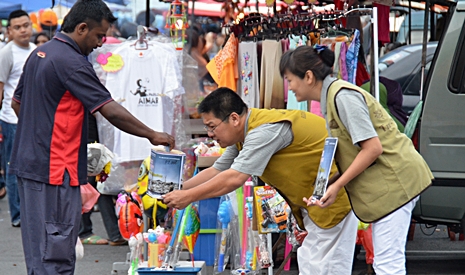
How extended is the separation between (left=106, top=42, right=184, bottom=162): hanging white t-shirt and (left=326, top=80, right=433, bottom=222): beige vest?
12.0ft

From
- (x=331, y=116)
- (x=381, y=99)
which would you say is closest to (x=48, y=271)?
(x=331, y=116)

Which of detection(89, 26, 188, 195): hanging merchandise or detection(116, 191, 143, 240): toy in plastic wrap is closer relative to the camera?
detection(116, 191, 143, 240): toy in plastic wrap

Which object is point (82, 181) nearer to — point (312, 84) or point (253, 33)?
point (312, 84)

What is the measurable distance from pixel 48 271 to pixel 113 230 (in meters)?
3.48

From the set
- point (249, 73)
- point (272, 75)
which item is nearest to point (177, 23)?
point (249, 73)

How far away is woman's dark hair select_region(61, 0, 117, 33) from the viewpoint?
4.37 metres

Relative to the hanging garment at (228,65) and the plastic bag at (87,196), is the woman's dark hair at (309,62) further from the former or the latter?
the hanging garment at (228,65)

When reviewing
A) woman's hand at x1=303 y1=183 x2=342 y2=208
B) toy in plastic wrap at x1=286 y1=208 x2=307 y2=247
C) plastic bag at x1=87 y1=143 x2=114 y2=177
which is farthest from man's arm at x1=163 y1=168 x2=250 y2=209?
plastic bag at x1=87 y1=143 x2=114 y2=177

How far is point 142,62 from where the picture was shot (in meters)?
7.55

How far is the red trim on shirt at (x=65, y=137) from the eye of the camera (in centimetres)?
430

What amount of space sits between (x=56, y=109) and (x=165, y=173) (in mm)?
739

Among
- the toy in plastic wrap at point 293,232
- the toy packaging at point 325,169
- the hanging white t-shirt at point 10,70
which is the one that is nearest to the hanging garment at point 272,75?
the toy in plastic wrap at point 293,232

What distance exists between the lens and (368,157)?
3953 mm

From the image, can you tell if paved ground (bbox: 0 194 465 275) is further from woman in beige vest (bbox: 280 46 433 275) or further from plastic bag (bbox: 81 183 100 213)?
woman in beige vest (bbox: 280 46 433 275)
